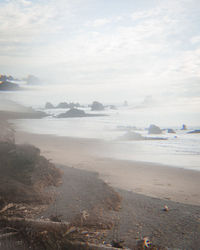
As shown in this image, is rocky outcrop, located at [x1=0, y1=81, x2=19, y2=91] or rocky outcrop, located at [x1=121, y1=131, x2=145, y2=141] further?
rocky outcrop, located at [x1=121, y1=131, x2=145, y2=141]

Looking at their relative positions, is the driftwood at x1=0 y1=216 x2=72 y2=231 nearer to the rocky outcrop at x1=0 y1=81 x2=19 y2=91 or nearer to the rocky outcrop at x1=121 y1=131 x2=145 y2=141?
the rocky outcrop at x1=0 y1=81 x2=19 y2=91

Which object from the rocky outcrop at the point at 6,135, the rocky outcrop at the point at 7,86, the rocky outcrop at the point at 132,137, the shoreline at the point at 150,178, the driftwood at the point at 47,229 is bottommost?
the shoreline at the point at 150,178

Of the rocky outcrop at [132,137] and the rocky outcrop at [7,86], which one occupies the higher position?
the rocky outcrop at [7,86]

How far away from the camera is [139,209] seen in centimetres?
464

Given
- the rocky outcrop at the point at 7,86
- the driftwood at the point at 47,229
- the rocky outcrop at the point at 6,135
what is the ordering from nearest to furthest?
1. the driftwood at the point at 47,229
2. the rocky outcrop at the point at 6,135
3. the rocky outcrop at the point at 7,86

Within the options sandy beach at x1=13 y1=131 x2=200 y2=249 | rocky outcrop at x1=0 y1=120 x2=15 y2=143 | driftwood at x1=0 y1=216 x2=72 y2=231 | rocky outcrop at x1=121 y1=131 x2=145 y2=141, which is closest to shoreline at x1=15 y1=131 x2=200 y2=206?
sandy beach at x1=13 y1=131 x2=200 y2=249

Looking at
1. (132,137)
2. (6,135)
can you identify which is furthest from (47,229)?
(132,137)

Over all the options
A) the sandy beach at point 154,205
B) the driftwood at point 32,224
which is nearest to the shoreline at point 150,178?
the sandy beach at point 154,205

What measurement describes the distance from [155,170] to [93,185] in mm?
5083

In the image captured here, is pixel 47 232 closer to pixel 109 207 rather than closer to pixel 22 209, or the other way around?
pixel 22 209

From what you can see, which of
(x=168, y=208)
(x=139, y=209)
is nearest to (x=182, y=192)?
(x=168, y=208)

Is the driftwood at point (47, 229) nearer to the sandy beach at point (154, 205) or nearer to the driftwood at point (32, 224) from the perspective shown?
the driftwood at point (32, 224)

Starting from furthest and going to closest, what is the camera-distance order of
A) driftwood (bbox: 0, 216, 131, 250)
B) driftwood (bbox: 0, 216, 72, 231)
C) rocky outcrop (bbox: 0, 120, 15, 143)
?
1. rocky outcrop (bbox: 0, 120, 15, 143)
2. driftwood (bbox: 0, 216, 72, 231)
3. driftwood (bbox: 0, 216, 131, 250)

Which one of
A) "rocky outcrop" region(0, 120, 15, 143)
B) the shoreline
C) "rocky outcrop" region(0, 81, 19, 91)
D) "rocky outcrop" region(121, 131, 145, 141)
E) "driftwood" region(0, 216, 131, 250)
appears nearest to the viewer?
"driftwood" region(0, 216, 131, 250)
